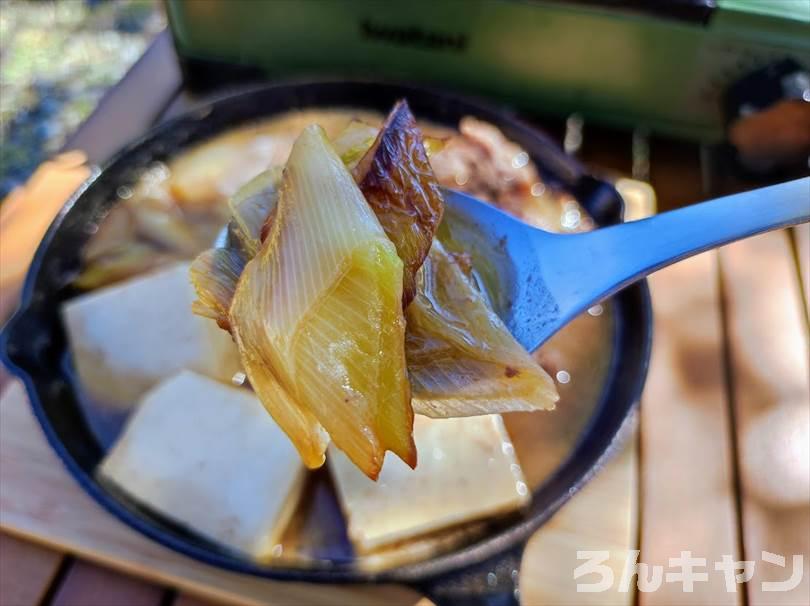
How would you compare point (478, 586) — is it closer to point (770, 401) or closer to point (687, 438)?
point (687, 438)

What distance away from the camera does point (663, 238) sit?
88 cm

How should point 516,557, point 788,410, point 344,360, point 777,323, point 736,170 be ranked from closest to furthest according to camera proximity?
1. point 344,360
2. point 516,557
3. point 788,410
4. point 777,323
5. point 736,170

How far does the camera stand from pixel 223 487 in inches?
38.7

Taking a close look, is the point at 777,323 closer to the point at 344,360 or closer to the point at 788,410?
the point at 788,410

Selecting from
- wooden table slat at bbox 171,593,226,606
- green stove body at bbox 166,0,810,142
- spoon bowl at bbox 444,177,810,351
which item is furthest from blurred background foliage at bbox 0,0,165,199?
spoon bowl at bbox 444,177,810,351

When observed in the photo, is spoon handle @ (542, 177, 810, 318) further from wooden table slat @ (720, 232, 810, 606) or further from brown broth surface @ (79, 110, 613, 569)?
wooden table slat @ (720, 232, 810, 606)

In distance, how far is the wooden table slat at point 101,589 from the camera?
3.19 ft

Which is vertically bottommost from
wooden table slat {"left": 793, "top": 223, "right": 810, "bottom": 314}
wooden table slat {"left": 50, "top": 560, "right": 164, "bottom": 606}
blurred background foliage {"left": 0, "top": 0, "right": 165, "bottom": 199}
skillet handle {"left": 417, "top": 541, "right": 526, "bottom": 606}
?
wooden table slat {"left": 50, "top": 560, "right": 164, "bottom": 606}

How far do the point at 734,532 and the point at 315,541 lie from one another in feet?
2.05

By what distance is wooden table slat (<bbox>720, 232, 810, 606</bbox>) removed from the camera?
1.03 meters

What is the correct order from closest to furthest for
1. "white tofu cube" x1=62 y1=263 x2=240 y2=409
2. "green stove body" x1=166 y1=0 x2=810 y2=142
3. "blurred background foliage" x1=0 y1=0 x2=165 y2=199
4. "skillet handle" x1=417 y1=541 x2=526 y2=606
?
"skillet handle" x1=417 y1=541 x2=526 y2=606 < "white tofu cube" x1=62 y1=263 x2=240 y2=409 < "green stove body" x1=166 y1=0 x2=810 y2=142 < "blurred background foliage" x1=0 y1=0 x2=165 y2=199

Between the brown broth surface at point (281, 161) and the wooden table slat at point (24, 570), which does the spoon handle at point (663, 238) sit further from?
the wooden table slat at point (24, 570)

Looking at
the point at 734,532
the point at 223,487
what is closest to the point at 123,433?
the point at 223,487

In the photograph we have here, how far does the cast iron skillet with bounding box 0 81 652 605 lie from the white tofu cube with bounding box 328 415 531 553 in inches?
1.7
